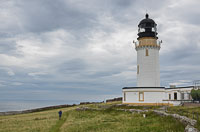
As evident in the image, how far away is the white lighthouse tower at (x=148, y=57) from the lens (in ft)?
121

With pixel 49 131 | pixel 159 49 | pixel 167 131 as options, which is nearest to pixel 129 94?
pixel 159 49

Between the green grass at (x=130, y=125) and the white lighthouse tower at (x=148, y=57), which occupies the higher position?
the white lighthouse tower at (x=148, y=57)

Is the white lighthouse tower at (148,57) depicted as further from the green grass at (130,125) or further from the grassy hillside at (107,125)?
the green grass at (130,125)

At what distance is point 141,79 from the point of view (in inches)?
1464

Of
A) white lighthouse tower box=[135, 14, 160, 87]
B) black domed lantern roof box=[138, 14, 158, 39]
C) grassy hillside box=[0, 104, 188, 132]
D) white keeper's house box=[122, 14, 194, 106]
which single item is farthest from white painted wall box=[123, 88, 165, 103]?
grassy hillside box=[0, 104, 188, 132]

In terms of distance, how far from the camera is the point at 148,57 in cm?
3703

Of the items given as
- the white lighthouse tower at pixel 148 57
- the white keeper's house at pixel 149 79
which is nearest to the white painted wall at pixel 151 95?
the white keeper's house at pixel 149 79

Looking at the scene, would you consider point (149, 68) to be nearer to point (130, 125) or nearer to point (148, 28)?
point (148, 28)

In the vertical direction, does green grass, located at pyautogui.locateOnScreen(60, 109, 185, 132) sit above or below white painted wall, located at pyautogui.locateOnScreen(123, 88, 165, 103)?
below

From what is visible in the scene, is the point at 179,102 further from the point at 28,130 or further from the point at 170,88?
the point at 28,130

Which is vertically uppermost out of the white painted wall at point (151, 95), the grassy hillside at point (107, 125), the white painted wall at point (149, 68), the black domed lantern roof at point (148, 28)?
the black domed lantern roof at point (148, 28)

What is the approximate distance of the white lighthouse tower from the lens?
1448 inches

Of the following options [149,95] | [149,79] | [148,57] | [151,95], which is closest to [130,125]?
[149,95]

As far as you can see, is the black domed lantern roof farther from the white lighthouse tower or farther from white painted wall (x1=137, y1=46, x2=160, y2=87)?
white painted wall (x1=137, y1=46, x2=160, y2=87)
